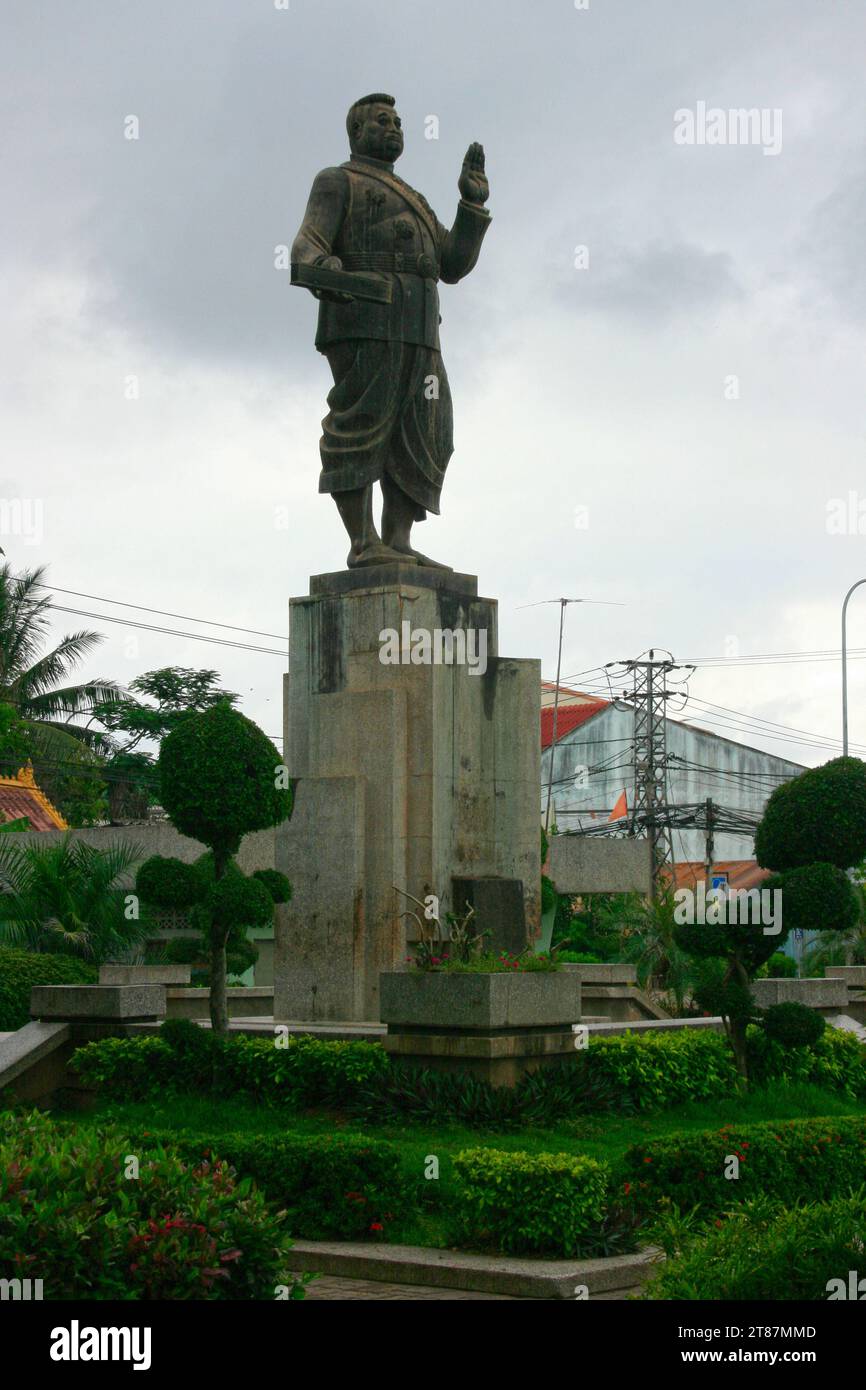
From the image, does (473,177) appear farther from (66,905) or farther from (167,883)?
(66,905)

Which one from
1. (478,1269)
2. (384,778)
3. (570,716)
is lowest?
(478,1269)

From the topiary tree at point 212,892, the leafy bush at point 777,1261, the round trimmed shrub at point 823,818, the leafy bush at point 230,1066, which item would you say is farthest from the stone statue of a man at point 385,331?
the leafy bush at point 777,1261

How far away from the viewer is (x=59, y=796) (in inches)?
1532

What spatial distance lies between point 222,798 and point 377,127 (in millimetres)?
6480

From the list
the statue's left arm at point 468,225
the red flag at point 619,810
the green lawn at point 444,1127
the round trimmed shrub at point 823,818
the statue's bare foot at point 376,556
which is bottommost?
the green lawn at point 444,1127

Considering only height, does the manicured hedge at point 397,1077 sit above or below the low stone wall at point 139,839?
below

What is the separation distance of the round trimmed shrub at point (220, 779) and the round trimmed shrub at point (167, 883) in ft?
0.98

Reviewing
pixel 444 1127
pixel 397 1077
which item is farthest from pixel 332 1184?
pixel 397 1077

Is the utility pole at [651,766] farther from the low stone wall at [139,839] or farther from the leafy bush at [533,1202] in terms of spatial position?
the leafy bush at [533,1202]

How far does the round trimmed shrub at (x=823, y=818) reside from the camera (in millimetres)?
12953

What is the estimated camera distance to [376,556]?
1475 centimetres

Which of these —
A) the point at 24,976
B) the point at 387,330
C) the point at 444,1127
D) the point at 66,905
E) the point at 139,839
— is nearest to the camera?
the point at 444,1127

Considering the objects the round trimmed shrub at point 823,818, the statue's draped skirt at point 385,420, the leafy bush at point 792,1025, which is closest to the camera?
the round trimmed shrub at point 823,818

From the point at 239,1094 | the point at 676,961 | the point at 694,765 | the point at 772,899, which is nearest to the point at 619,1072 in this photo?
the point at 772,899
